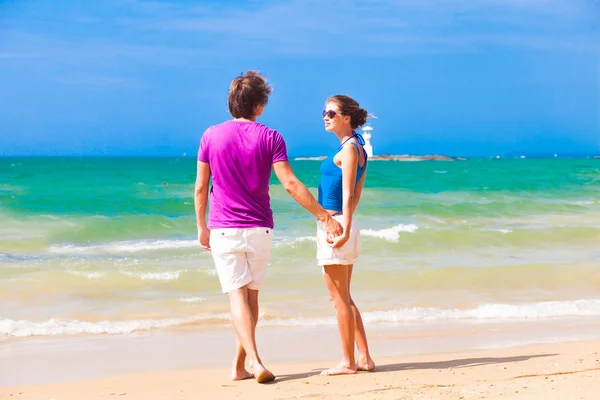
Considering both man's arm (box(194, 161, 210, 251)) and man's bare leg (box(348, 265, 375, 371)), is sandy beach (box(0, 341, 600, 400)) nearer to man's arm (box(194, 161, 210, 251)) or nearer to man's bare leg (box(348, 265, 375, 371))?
man's bare leg (box(348, 265, 375, 371))

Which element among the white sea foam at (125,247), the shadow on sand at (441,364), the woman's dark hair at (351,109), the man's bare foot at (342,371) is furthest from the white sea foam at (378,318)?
the white sea foam at (125,247)

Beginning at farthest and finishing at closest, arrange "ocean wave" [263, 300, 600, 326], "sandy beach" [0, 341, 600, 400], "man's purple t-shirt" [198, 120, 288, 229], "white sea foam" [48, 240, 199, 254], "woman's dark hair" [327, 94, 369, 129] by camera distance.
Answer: "white sea foam" [48, 240, 199, 254]
"ocean wave" [263, 300, 600, 326]
"woman's dark hair" [327, 94, 369, 129]
"man's purple t-shirt" [198, 120, 288, 229]
"sandy beach" [0, 341, 600, 400]

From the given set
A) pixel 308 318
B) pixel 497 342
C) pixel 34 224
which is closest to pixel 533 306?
pixel 497 342

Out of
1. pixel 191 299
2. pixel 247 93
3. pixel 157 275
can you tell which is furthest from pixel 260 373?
pixel 157 275

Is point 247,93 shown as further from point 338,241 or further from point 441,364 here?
point 441,364

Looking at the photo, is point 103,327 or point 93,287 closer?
point 103,327

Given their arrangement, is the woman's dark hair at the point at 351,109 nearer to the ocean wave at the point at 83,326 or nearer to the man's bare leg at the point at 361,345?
the man's bare leg at the point at 361,345

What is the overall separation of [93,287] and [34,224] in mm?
8709

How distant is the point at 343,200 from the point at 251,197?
1.74ft

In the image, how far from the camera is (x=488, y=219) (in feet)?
58.9

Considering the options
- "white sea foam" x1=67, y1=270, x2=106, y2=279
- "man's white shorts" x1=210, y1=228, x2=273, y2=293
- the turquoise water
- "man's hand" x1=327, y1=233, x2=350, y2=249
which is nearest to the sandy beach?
"man's white shorts" x1=210, y1=228, x2=273, y2=293

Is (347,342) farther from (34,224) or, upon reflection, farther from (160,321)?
(34,224)

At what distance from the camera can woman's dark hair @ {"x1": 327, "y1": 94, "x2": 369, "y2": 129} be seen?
457cm

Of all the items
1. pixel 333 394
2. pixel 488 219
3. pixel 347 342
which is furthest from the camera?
pixel 488 219
